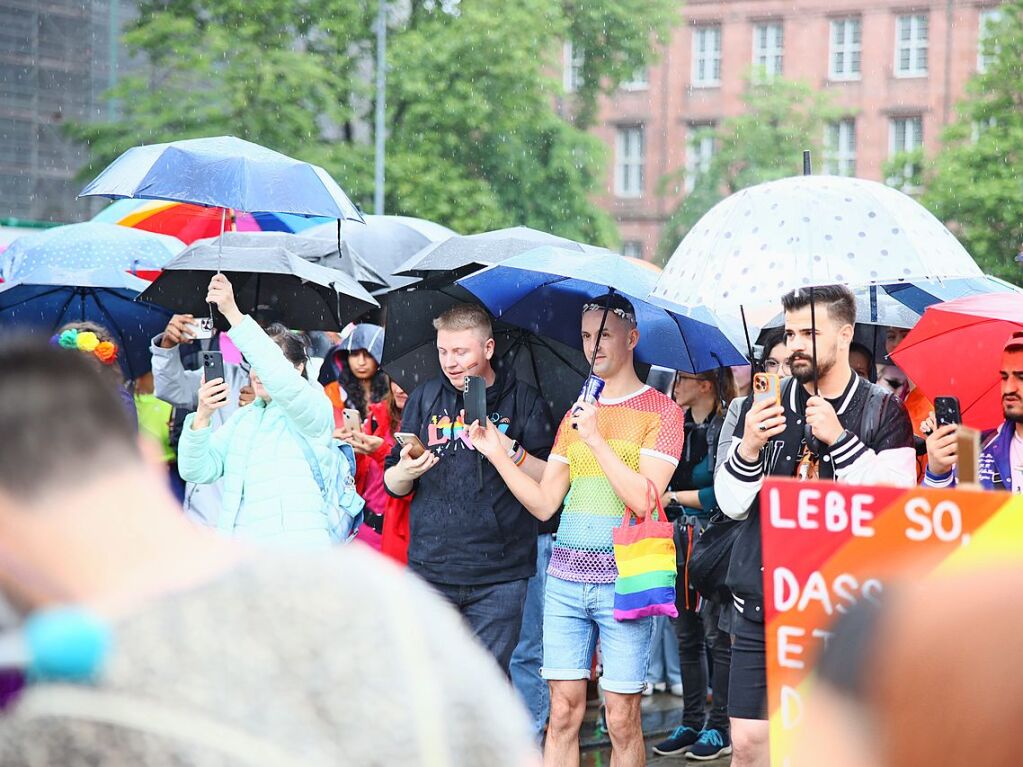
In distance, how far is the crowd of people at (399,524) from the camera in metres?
1.44

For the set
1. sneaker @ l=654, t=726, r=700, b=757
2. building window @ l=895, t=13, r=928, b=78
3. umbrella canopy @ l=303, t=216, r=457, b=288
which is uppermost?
building window @ l=895, t=13, r=928, b=78

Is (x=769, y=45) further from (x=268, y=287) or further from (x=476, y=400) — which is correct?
(x=476, y=400)

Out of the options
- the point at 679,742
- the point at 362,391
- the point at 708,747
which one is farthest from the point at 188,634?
Result: the point at 362,391

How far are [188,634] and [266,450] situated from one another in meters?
4.42

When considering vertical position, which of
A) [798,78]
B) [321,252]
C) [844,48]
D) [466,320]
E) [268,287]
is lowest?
[466,320]

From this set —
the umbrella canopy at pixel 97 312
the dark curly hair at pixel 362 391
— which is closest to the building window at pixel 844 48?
the dark curly hair at pixel 362 391

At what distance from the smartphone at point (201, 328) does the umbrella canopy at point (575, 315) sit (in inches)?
69.2

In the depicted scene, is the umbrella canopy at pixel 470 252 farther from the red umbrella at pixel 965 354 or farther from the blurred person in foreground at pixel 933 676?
the blurred person in foreground at pixel 933 676

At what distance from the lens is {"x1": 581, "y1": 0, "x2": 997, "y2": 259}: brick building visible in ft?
148

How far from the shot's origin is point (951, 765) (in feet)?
5.78

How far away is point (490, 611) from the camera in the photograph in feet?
19.7

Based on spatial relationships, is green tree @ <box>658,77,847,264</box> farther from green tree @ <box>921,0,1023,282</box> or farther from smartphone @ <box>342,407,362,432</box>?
smartphone @ <box>342,407,362,432</box>

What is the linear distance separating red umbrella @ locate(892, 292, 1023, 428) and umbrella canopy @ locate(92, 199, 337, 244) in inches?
198

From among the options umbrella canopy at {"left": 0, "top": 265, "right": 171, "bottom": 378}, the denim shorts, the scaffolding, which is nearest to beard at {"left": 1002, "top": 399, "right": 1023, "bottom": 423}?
the denim shorts
